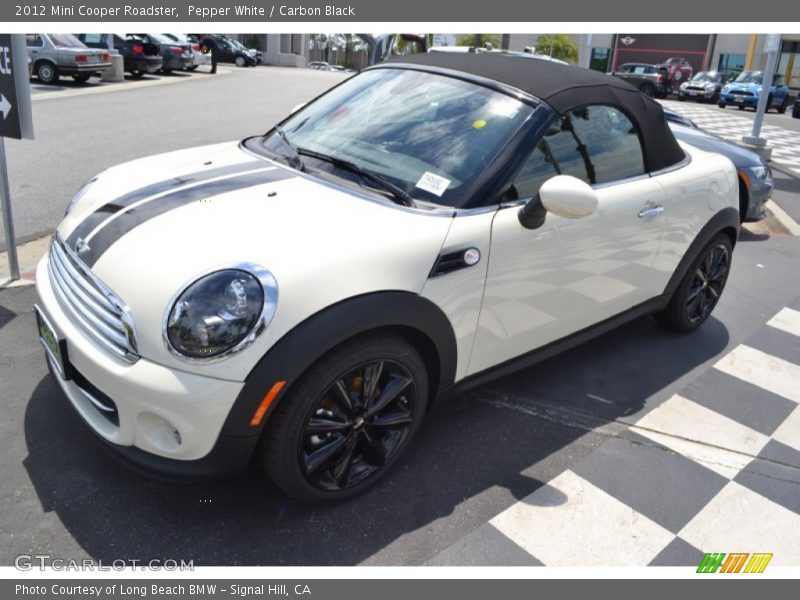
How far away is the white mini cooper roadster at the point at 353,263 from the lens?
210 cm

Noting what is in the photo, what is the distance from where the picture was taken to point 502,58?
3.34 metres

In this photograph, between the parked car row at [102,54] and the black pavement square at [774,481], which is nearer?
the black pavement square at [774,481]

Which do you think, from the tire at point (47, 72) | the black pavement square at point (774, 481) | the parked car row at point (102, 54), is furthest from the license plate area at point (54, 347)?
the tire at point (47, 72)

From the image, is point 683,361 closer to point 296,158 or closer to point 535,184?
point 535,184

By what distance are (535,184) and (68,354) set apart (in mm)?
1936

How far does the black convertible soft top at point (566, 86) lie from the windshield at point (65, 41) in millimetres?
16912

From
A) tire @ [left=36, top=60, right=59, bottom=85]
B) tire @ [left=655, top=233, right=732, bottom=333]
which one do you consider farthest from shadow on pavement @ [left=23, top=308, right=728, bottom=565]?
tire @ [left=36, top=60, right=59, bottom=85]

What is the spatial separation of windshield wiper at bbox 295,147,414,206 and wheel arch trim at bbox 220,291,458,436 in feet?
1.45

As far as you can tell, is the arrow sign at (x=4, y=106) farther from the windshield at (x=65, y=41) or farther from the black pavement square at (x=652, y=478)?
the windshield at (x=65, y=41)

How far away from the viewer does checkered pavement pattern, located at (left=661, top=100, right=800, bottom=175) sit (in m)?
12.7

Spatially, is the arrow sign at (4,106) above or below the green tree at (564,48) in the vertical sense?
above

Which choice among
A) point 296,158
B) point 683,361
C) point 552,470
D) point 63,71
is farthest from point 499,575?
point 63,71

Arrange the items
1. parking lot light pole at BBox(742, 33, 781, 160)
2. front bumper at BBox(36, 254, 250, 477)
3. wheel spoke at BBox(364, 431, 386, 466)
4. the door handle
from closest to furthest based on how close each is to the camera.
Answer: front bumper at BBox(36, 254, 250, 477), wheel spoke at BBox(364, 431, 386, 466), the door handle, parking lot light pole at BBox(742, 33, 781, 160)

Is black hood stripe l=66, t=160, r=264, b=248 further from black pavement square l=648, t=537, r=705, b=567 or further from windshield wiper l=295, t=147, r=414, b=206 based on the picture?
black pavement square l=648, t=537, r=705, b=567
